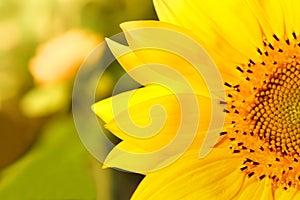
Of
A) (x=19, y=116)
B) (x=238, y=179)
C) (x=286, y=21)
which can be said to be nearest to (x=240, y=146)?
(x=238, y=179)

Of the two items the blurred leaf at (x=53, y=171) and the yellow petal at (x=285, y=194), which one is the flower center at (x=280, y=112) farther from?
the blurred leaf at (x=53, y=171)

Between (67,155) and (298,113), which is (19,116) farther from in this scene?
(298,113)

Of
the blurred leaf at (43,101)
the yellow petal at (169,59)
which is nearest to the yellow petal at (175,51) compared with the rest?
the yellow petal at (169,59)

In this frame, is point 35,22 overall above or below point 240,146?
above

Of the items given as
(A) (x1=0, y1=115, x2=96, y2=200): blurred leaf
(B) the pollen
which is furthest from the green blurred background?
(B) the pollen

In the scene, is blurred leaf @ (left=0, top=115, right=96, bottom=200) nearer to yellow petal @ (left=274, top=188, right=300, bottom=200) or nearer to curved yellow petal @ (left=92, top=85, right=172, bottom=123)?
curved yellow petal @ (left=92, top=85, right=172, bottom=123)
